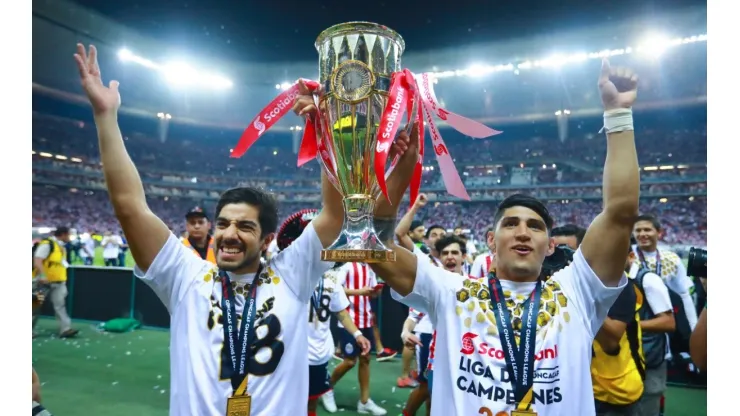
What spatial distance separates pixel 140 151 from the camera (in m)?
31.8

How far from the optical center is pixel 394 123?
1262 mm

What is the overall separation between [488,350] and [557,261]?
116cm

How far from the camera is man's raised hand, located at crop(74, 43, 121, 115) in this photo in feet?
5.13

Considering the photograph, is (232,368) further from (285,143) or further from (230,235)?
(285,143)

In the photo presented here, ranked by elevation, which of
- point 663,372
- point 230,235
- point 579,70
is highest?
point 579,70

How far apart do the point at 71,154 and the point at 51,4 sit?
11056mm

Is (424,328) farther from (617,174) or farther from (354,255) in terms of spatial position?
(354,255)

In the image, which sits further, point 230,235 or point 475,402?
point 230,235

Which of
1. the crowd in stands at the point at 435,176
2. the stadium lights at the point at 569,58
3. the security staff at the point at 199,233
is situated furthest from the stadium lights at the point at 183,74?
the security staff at the point at 199,233

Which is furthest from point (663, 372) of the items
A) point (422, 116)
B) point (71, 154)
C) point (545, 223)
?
point (71, 154)

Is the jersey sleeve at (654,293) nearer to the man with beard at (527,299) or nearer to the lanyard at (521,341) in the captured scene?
the man with beard at (527,299)

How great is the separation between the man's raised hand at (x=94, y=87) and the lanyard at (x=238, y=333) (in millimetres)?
731

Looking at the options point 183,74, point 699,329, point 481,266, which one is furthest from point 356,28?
point 183,74

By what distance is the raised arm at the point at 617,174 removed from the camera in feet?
5.01
